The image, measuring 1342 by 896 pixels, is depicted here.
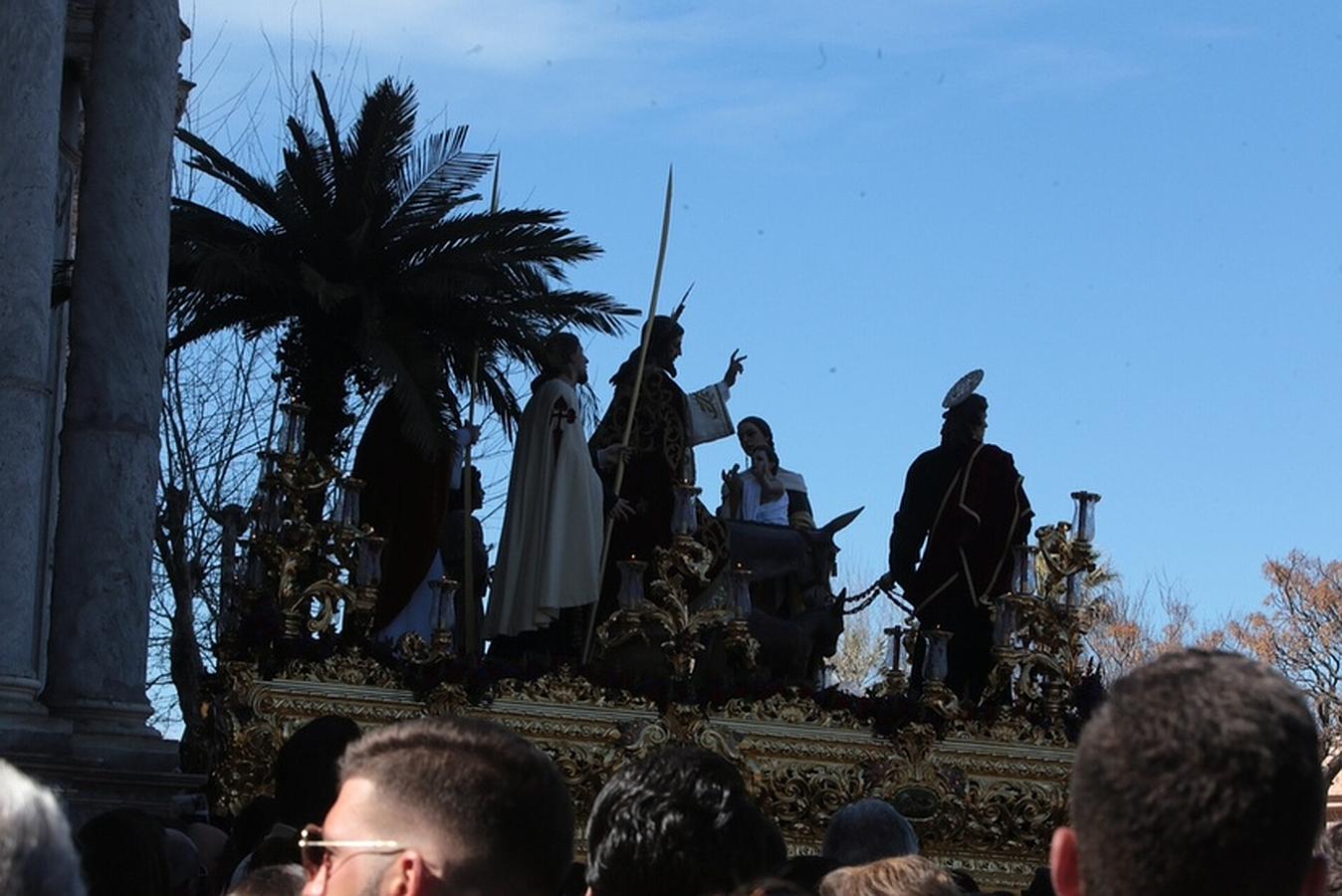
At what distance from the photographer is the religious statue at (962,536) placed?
18.0m

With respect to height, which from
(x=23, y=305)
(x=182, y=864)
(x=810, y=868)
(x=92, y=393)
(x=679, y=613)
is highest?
(x=23, y=305)

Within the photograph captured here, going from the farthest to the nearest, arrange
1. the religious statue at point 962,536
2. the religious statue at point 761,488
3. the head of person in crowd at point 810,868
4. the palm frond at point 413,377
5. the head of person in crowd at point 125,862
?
1. the religious statue at point 761,488
2. the religious statue at point 962,536
3. the palm frond at point 413,377
4. the head of person in crowd at point 810,868
5. the head of person in crowd at point 125,862

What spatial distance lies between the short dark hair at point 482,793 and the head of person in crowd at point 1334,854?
1.47 metres

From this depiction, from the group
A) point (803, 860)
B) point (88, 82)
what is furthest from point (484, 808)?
point (88, 82)

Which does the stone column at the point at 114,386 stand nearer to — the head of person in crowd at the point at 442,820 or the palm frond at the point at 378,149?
the palm frond at the point at 378,149

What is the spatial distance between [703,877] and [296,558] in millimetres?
12070

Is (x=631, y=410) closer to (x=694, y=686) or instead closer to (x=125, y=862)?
(x=694, y=686)

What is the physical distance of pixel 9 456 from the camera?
510 inches

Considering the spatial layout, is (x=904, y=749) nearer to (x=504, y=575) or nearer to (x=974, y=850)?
(x=974, y=850)

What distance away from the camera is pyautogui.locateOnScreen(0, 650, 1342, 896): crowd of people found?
255cm

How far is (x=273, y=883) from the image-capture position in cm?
432

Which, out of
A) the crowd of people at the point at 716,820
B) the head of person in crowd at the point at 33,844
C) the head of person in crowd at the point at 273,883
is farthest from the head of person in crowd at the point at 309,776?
the head of person in crowd at the point at 33,844

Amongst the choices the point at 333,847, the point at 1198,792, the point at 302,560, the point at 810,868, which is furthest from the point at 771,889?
the point at 302,560

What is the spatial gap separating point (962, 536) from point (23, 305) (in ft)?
25.3
